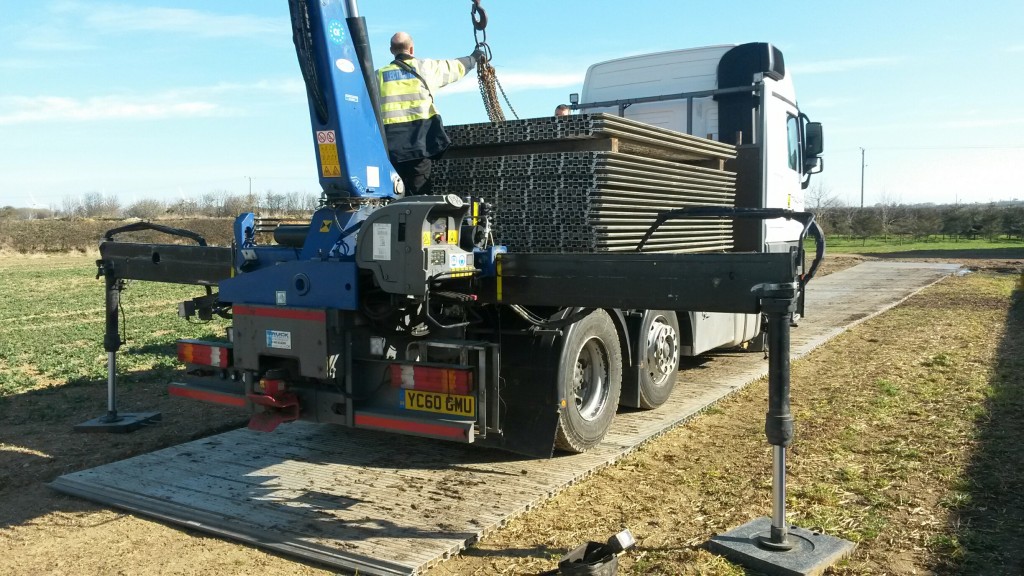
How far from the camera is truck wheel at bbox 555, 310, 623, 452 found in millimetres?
5438

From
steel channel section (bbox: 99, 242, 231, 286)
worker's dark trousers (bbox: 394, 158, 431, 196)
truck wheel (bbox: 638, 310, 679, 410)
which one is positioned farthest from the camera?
truck wheel (bbox: 638, 310, 679, 410)

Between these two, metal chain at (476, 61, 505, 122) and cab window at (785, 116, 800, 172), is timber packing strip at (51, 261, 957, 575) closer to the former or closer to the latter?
metal chain at (476, 61, 505, 122)

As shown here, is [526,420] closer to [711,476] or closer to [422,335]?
[422,335]

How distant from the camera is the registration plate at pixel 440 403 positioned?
15.4ft

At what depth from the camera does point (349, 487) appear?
17.0ft

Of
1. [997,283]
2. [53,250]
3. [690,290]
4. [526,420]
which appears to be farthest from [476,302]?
[53,250]

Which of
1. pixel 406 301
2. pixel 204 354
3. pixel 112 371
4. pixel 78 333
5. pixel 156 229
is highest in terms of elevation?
pixel 156 229

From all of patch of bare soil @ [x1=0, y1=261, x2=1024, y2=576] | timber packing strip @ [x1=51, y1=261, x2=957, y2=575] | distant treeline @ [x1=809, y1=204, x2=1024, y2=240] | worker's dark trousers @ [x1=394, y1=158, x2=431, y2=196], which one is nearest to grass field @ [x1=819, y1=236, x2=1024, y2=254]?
distant treeline @ [x1=809, y1=204, x2=1024, y2=240]

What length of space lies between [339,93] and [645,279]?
230 cm

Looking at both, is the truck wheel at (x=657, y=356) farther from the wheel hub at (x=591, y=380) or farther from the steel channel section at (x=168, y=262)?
the steel channel section at (x=168, y=262)

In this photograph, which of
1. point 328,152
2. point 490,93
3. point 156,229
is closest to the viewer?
point 328,152

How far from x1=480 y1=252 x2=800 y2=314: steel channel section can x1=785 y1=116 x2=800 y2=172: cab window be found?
19.4 feet

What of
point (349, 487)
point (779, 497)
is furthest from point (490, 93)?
point (779, 497)

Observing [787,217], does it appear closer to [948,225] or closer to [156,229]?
[156,229]
